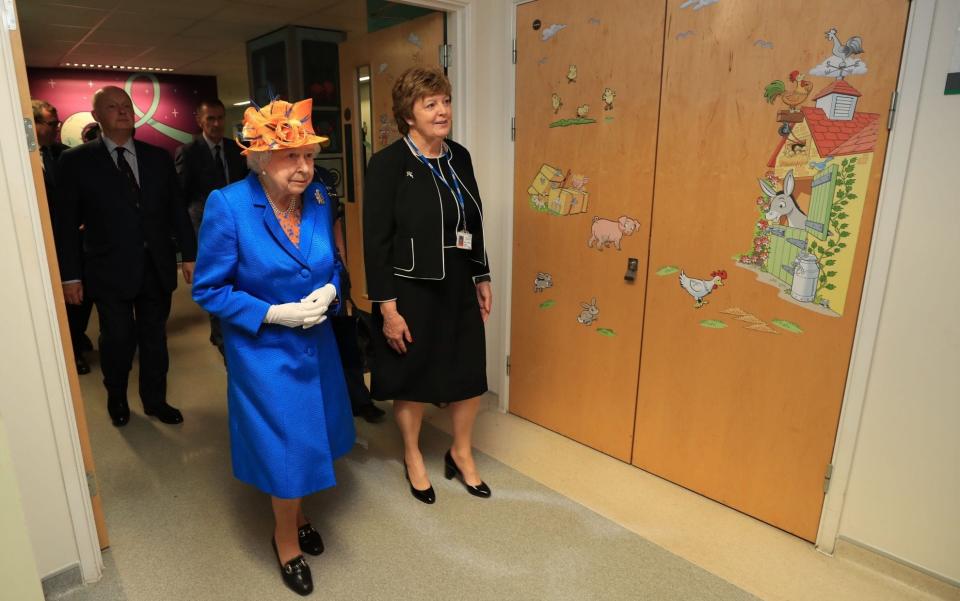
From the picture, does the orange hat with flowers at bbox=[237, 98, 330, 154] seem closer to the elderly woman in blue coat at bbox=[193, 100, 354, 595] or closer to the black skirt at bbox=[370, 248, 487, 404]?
Result: the elderly woman in blue coat at bbox=[193, 100, 354, 595]

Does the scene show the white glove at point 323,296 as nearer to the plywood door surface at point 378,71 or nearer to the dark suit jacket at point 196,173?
the plywood door surface at point 378,71

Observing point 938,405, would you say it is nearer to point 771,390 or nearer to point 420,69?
point 771,390

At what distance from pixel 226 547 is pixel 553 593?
116 centimetres

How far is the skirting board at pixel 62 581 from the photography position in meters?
1.82

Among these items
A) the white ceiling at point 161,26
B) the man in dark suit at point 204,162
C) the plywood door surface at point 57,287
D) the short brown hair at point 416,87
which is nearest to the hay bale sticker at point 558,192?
the short brown hair at point 416,87

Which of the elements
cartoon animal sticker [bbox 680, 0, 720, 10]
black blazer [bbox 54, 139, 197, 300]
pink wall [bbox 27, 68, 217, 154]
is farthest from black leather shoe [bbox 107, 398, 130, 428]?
pink wall [bbox 27, 68, 217, 154]

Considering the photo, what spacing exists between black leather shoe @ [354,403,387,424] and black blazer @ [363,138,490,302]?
3.73 feet

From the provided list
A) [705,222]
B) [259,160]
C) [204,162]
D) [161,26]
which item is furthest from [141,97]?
[705,222]

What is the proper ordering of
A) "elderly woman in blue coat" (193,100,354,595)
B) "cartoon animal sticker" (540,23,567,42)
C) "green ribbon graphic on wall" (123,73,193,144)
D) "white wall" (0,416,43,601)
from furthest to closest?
"green ribbon graphic on wall" (123,73,193,144) → "cartoon animal sticker" (540,23,567,42) → "elderly woman in blue coat" (193,100,354,595) → "white wall" (0,416,43,601)

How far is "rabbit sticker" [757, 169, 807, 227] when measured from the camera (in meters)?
1.95

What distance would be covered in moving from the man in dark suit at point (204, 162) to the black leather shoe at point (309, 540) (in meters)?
1.85

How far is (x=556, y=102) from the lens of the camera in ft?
8.54

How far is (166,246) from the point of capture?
9.16 ft

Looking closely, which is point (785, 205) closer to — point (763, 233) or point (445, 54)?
point (763, 233)
